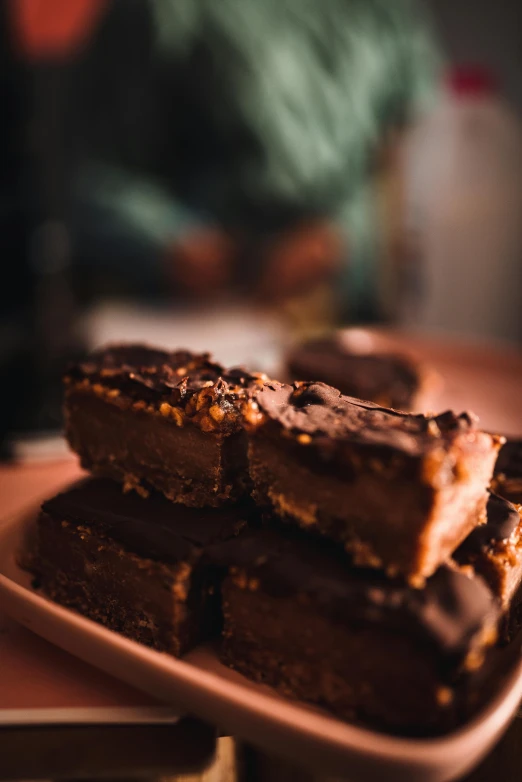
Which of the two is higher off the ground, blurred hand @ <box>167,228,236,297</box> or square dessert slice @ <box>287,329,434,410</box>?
blurred hand @ <box>167,228,236,297</box>

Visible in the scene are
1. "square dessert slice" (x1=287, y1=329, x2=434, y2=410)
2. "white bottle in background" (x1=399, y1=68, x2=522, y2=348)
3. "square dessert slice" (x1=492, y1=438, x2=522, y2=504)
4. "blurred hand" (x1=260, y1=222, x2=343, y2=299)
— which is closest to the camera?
"square dessert slice" (x1=492, y1=438, x2=522, y2=504)

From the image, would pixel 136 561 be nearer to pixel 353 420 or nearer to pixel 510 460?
pixel 353 420

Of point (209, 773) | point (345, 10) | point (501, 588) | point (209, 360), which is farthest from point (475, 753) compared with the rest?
point (345, 10)

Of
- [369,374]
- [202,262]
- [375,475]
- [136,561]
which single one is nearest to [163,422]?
[136,561]

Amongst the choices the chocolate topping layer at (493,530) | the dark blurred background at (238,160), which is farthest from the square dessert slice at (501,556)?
the dark blurred background at (238,160)

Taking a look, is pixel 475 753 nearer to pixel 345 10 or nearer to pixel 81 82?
pixel 81 82

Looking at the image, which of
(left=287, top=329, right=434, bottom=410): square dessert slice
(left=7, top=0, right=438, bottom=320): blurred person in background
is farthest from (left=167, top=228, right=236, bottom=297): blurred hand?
(left=287, top=329, right=434, bottom=410): square dessert slice

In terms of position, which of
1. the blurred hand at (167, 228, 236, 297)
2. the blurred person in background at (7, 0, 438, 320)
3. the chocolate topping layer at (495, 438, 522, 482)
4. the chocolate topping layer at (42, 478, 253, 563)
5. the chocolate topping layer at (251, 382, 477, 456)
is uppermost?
the blurred person in background at (7, 0, 438, 320)

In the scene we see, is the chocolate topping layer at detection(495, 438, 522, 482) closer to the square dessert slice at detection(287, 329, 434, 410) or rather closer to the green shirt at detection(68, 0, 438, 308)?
the square dessert slice at detection(287, 329, 434, 410)

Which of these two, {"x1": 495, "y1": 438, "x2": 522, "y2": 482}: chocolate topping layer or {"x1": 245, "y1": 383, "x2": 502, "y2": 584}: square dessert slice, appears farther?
{"x1": 495, "y1": 438, "x2": 522, "y2": 482}: chocolate topping layer
